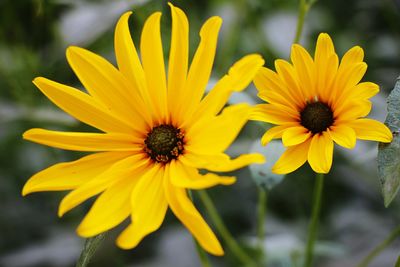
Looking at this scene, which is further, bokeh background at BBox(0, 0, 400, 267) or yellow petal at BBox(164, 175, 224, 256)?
bokeh background at BBox(0, 0, 400, 267)

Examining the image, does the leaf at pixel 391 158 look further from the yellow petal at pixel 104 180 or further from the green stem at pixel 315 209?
the yellow petal at pixel 104 180

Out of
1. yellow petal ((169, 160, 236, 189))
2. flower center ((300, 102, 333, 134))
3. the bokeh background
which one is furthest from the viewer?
the bokeh background

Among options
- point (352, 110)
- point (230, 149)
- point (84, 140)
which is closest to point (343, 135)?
point (352, 110)

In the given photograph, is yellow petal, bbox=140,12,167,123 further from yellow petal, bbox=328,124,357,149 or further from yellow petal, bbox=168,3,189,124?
yellow petal, bbox=328,124,357,149

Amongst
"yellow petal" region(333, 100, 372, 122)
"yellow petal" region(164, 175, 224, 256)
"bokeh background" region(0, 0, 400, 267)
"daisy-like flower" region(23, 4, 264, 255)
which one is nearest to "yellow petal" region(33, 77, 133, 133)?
"daisy-like flower" region(23, 4, 264, 255)

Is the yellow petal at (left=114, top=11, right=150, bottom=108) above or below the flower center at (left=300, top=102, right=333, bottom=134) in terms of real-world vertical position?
above

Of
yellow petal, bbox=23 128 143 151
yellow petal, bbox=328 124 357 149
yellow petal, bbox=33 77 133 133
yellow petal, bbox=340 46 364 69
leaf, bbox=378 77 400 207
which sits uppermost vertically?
yellow petal, bbox=33 77 133 133

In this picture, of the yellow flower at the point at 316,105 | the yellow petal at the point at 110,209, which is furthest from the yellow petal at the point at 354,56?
the yellow petal at the point at 110,209

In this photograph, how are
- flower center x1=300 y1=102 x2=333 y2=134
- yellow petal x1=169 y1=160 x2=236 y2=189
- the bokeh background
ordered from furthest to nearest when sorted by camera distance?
the bokeh background → flower center x1=300 y1=102 x2=333 y2=134 → yellow petal x1=169 y1=160 x2=236 y2=189
